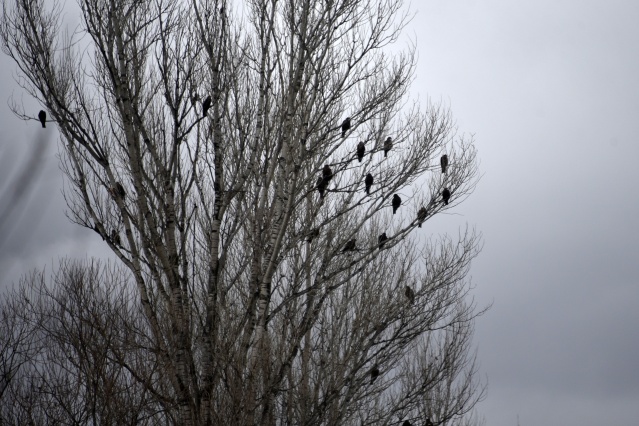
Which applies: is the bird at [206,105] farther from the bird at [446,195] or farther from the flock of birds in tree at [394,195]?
the bird at [446,195]

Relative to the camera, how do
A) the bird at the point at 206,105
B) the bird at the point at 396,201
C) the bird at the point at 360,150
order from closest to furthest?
the bird at the point at 206,105 < the bird at the point at 396,201 < the bird at the point at 360,150

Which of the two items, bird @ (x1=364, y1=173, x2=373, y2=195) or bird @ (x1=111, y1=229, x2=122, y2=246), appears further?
bird @ (x1=364, y1=173, x2=373, y2=195)

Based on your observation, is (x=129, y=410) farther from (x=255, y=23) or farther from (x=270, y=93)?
(x=255, y=23)

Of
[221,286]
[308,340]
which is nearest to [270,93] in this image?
[221,286]

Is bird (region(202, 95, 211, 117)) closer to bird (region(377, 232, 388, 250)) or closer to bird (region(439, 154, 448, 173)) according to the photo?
bird (region(377, 232, 388, 250))

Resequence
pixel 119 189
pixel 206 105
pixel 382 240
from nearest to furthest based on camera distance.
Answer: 1. pixel 206 105
2. pixel 119 189
3. pixel 382 240

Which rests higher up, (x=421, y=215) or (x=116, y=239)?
(x=421, y=215)

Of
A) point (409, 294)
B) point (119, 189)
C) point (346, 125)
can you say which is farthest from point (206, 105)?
point (409, 294)

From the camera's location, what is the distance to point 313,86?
24.0ft

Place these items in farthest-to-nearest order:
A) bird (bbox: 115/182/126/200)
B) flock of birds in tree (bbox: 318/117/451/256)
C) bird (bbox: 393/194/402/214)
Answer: bird (bbox: 393/194/402/214), flock of birds in tree (bbox: 318/117/451/256), bird (bbox: 115/182/126/200)

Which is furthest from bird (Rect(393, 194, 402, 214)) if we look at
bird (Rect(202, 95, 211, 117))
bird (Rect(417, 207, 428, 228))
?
bird (Rect(202, 95, 211, 117))

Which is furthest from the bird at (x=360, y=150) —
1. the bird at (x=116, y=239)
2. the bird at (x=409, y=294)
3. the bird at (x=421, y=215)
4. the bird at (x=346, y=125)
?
the bird at (x=116, y=239)

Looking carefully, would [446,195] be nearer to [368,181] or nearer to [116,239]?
[368,181]

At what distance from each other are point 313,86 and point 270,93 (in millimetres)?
518
